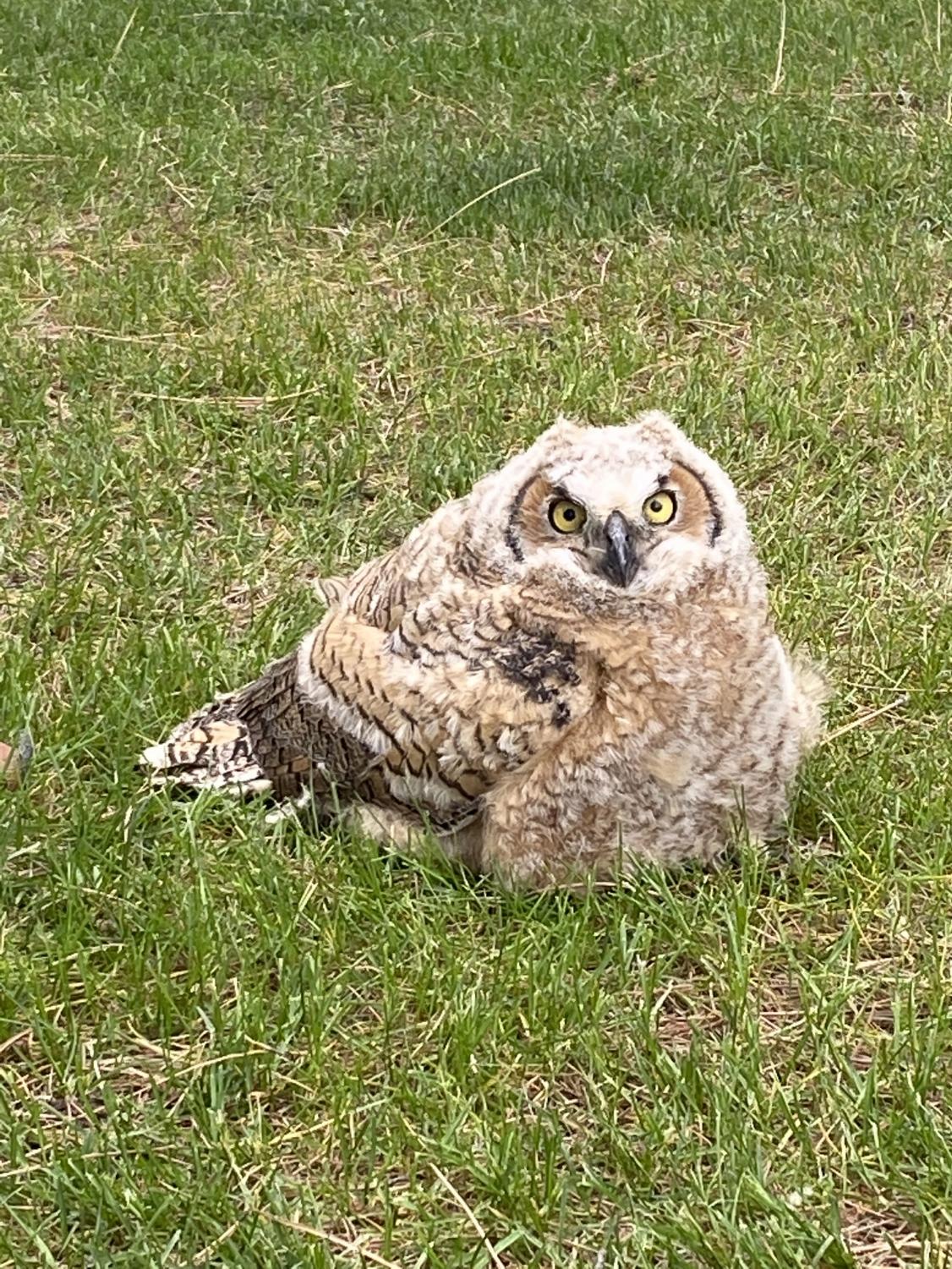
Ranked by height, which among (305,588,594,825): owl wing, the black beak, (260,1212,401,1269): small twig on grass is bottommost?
(260,1212,401,1269): small twig on grass

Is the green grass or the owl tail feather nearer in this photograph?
the green grass

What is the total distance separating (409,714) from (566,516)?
1.64 ft

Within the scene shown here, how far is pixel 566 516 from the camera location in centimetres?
278

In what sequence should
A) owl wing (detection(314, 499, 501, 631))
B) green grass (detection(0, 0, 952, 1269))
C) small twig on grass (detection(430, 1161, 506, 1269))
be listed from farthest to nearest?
owl wing (detection(314, 499, 501, 631))
green grass (detection(0, 0, 952, 1269))
small twig on grass (detection(430, 1161, 506, 1269))

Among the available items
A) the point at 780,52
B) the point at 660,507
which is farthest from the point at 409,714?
the point at 780,52

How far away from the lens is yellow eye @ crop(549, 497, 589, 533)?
2756 millimetres

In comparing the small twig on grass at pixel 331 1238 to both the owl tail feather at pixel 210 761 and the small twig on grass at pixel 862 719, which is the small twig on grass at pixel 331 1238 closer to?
the owl tail feather at pixel 210 761

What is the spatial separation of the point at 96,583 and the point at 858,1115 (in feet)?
8.22

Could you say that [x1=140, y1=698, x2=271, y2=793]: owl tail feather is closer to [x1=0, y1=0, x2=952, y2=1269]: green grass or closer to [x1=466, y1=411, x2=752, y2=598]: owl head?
[x1=0, y1=0, x2=952, y2=1269]: green grass

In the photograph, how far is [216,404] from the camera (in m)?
4.84

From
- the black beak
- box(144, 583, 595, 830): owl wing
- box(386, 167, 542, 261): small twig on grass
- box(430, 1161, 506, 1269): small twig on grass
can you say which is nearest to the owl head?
the black beak

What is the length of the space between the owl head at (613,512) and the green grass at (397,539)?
0.62m

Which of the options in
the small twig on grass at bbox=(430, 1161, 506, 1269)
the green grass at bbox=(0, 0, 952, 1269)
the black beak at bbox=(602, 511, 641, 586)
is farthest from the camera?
the black beak at bbox=(602, 511, 641, 586)

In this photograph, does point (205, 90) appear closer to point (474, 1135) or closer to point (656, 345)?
point (656, 345)
